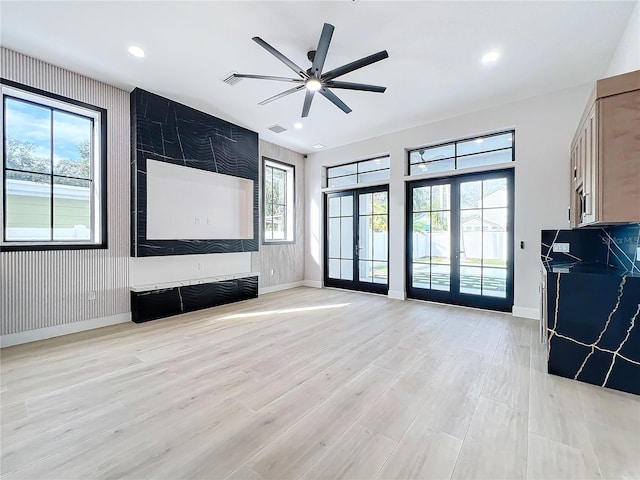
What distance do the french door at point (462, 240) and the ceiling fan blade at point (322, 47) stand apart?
10.8 ft

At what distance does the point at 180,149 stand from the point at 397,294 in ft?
15.6

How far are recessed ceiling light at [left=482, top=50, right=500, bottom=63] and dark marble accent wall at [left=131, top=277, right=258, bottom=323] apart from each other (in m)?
5.05

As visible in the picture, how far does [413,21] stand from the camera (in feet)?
8.93

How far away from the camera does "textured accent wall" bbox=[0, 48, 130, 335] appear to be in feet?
10.6

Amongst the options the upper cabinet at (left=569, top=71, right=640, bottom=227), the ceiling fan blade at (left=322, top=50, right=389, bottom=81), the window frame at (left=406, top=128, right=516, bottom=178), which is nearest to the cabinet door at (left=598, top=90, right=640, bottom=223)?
the upper cabinet at (left=569, top=71, right=640, bottom=227)

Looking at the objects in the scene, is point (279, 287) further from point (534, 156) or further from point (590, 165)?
point (590, 165)

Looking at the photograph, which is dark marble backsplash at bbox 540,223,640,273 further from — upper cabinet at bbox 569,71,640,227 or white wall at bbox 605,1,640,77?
white wall at bbox 605,1,640,77

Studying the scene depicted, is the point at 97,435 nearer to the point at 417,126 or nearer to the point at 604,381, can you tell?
the point at 604,381

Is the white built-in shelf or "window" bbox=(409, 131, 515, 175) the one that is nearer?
the white built-in shelf

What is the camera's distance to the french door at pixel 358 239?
6.04 metres

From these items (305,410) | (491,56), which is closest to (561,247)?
(491,56)

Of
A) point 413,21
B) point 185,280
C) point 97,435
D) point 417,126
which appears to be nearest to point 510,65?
point 413,21

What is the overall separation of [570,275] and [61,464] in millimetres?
3900

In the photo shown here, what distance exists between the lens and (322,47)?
2537 millimetres
